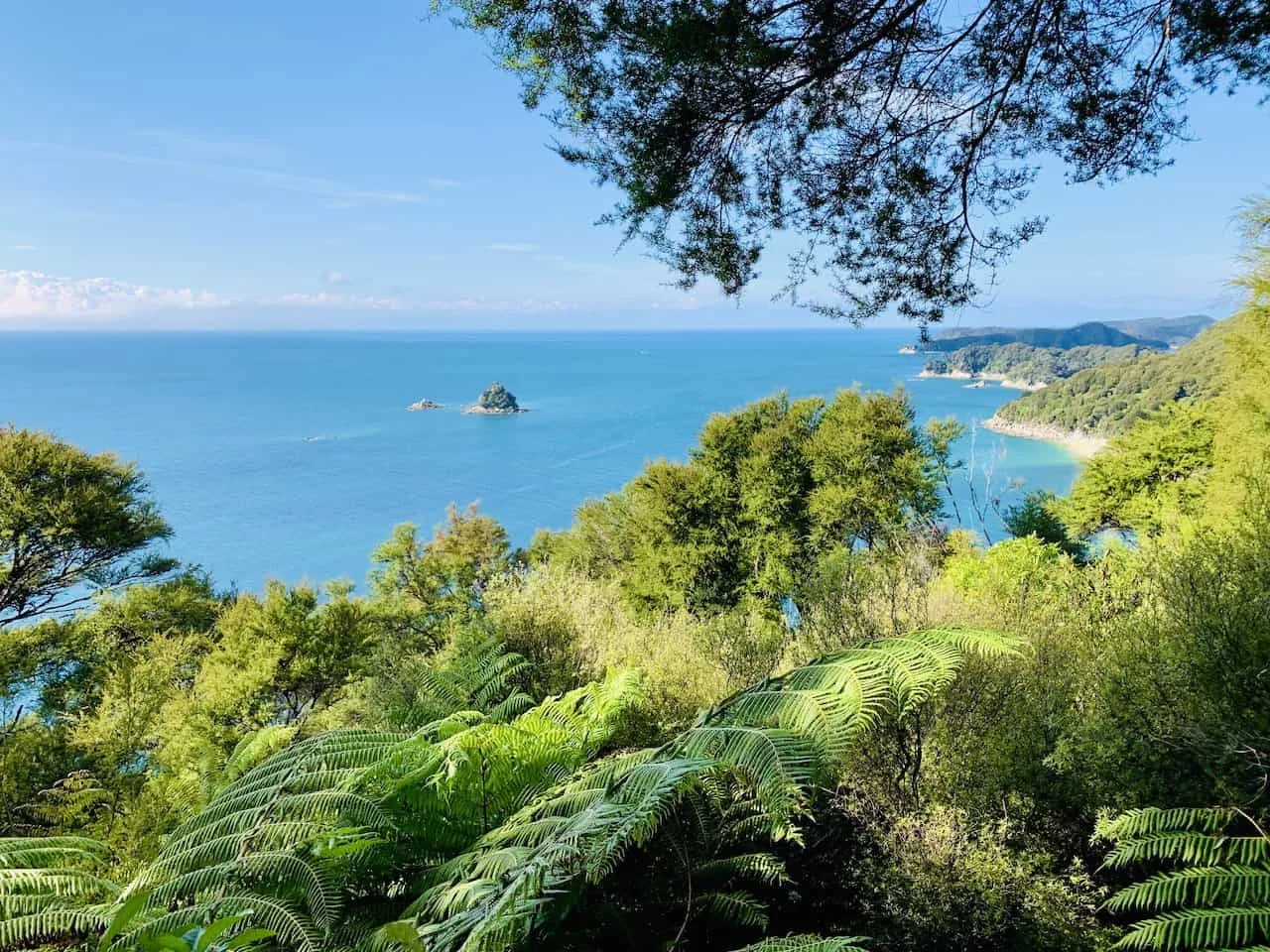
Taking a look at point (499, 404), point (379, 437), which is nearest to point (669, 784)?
point (379, 437)

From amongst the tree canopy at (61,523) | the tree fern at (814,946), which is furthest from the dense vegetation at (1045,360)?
the tree fern at (814,946)

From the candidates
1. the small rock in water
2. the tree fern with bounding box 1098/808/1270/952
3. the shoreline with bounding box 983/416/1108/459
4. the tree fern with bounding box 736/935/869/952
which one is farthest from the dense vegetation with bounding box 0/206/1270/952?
the small rock in water

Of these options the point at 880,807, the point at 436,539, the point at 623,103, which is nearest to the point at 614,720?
the point at 880,807

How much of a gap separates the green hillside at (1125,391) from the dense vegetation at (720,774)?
9.27m

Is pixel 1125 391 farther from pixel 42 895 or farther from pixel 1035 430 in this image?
pixel 42 895

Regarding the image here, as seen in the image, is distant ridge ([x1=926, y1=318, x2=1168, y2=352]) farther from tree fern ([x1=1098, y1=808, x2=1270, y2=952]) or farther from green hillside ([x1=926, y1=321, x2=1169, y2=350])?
tree fern ([x1=1098, y1=808, x2=1270, y2=952])

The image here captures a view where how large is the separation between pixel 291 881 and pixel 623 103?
10.6 feet

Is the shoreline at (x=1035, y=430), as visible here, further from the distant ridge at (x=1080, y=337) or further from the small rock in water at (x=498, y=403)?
the small rock in water at (x=498, y=403)

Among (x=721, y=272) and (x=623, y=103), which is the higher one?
(x=623, y=103)

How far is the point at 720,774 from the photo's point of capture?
229 cm

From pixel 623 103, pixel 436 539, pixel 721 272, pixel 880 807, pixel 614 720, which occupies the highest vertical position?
pixel 623 103

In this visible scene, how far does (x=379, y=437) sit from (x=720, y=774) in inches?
3206

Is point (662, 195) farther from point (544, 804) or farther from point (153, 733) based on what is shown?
point (153, 733)

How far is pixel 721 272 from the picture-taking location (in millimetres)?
3299
